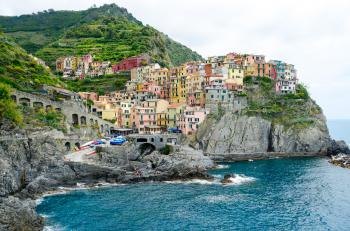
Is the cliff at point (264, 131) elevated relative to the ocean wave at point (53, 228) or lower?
elevated

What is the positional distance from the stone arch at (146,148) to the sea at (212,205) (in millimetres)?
11993

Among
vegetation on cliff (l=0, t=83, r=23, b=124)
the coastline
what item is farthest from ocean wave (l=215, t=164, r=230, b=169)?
vegetation on cliff (l=0, t=83, r=23, b=124)

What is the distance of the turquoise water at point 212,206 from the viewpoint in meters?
47.1

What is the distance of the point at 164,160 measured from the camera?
74.1m

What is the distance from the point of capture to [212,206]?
2140 inches

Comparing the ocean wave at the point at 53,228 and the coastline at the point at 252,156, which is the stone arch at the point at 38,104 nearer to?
the coastline at the point at 252,156

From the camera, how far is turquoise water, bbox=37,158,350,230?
1855 inches

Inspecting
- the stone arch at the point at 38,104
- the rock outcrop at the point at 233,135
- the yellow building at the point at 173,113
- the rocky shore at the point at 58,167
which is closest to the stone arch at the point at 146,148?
the rocky shore at the point at 58,167

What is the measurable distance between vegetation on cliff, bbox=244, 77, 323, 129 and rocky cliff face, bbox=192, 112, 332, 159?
5.71ft

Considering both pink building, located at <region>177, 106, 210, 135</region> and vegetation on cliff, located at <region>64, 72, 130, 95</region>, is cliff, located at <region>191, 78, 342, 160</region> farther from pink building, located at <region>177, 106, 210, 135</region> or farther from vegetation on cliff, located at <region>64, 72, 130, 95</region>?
vegetation on cliff, located at <region>64, 72, 130, 95</region>

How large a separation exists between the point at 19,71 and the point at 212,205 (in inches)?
2530

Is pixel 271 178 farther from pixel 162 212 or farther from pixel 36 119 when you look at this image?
pixel 36 119

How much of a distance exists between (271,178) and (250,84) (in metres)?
40.4

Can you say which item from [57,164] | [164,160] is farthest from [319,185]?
[57,164]
